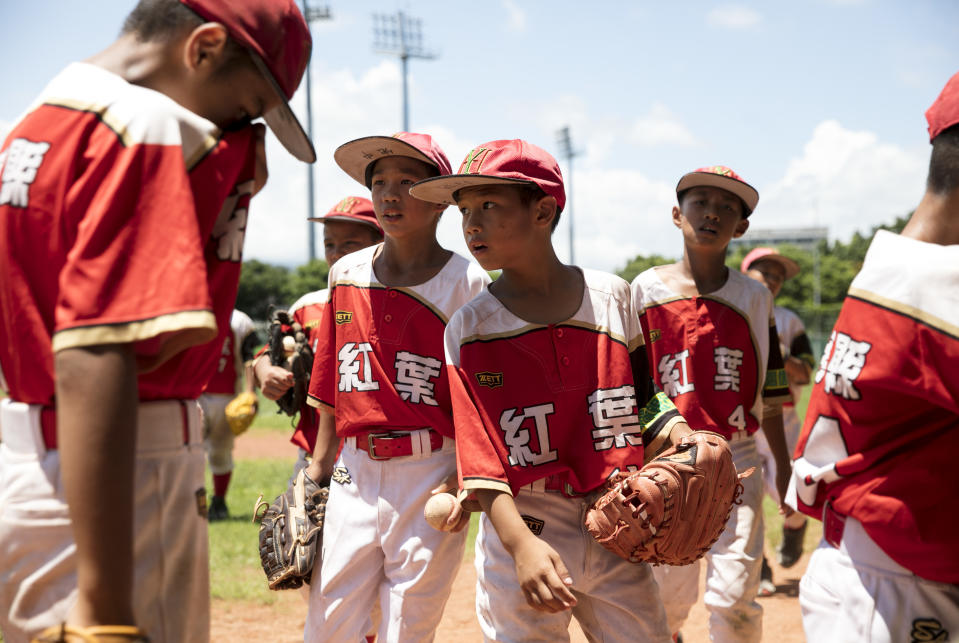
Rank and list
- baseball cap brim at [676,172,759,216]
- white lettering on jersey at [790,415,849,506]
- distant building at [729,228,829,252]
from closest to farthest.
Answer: white lettering on jersey at [790,415,849,506] → baseball cap brim at [676,172,759,216] → distant building at [729,228,829,252]

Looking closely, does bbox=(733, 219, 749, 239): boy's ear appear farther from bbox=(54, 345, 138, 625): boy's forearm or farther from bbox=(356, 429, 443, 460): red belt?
bbox=(54, 345, 138, 625): boy's forearm

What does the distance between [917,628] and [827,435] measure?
562mm

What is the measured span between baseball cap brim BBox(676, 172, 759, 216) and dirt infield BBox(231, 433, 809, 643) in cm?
305

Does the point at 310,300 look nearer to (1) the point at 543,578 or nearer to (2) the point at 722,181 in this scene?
(2) the point at 722,181

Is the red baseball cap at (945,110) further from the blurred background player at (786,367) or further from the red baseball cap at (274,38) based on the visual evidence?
the blurred background player at (786,367)

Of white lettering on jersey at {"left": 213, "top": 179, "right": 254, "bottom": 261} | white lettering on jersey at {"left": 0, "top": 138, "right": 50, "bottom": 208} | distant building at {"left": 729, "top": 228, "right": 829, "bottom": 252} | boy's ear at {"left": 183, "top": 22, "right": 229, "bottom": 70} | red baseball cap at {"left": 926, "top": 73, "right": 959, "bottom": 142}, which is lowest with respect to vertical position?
distant building at {"left": 729, "top": 228, "right": 829, "bottom": 252}

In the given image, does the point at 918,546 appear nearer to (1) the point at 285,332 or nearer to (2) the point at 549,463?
(2) the point at 549,463

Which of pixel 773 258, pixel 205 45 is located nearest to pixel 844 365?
pixel 205 45

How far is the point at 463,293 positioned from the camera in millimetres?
4027

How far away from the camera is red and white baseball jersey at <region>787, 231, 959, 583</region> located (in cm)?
217

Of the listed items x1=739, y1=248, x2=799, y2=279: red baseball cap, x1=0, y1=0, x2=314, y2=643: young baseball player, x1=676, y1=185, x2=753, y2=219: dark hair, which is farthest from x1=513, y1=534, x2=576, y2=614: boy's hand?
x1=739, y1=248, x2=799, y2=279: red baseball cap

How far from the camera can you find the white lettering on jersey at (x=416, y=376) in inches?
150

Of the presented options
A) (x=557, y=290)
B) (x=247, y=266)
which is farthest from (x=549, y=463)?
(x=247, y=266)

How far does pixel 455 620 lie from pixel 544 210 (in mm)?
3960
